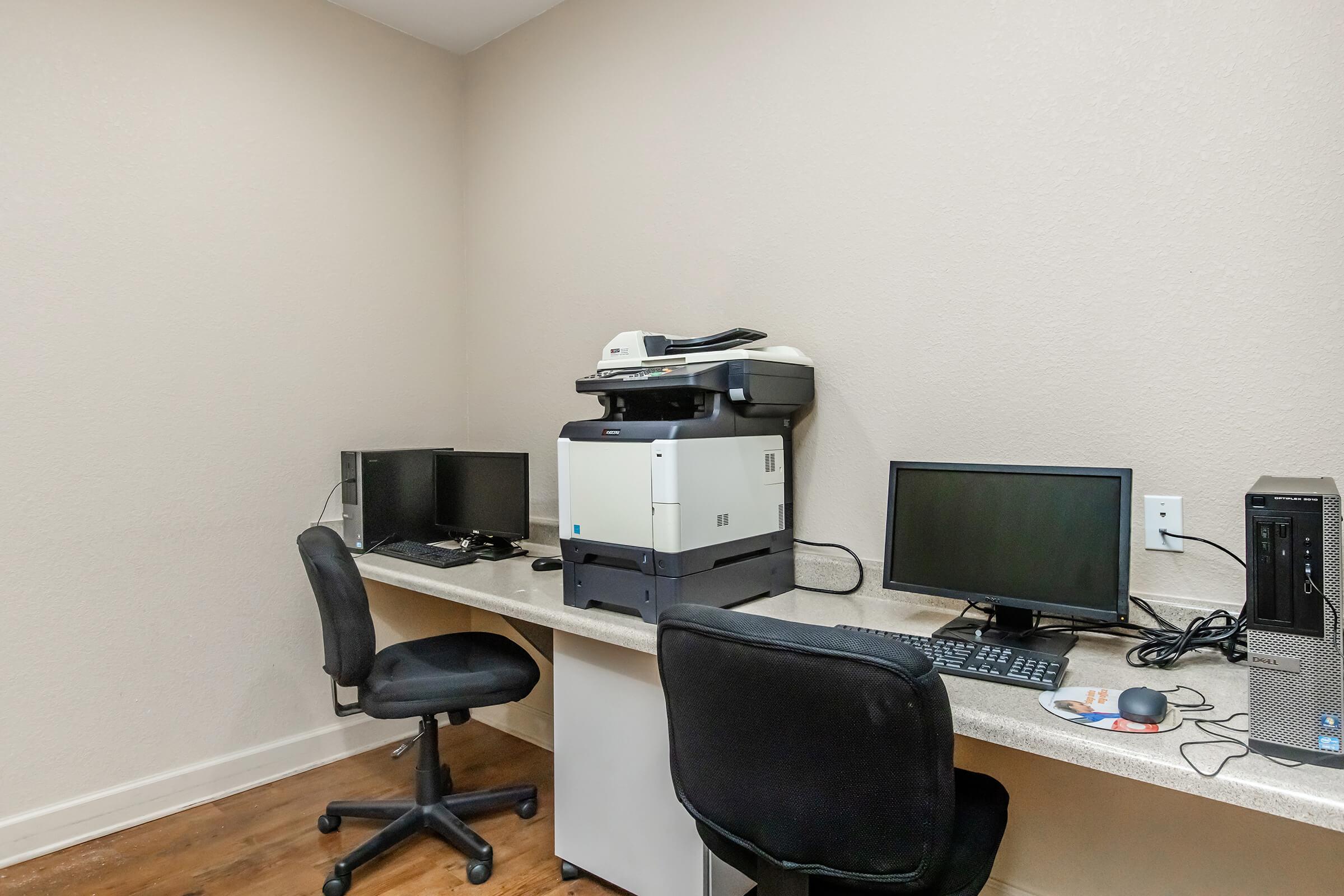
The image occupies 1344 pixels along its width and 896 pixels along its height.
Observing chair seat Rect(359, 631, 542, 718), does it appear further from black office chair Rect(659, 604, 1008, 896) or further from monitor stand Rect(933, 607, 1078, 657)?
monitor stand Rect(933, 607, 1078, 657)

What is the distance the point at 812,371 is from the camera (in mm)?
2082

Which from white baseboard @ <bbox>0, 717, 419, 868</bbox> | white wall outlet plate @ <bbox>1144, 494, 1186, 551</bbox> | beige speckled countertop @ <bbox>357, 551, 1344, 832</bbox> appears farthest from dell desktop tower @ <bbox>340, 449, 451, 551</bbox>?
white wall outlet plate @ <bbox>1144, 494, 1186, 551</bbox>

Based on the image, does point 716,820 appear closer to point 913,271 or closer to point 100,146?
point 913,271

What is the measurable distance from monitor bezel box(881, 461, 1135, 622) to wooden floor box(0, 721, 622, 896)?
1.13m

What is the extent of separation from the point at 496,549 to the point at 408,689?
2.30ft

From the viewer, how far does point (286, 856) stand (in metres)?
2.13

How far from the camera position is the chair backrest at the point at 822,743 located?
1.02 meters

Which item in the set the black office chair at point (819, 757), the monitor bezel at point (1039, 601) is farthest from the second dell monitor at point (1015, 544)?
the black office chair at point (819, 757)

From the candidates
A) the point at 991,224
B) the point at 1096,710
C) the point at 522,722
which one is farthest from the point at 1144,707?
the point at 522,722

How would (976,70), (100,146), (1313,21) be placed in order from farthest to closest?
(100,146)
(976,70)
(1313,21)

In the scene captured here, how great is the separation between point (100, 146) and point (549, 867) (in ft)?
8.05

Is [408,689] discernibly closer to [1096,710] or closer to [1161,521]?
[1096,710]

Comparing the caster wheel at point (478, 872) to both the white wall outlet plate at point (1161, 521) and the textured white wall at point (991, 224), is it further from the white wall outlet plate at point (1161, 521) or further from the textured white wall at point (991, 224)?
the white wall outlet plate at point (1161, 521)

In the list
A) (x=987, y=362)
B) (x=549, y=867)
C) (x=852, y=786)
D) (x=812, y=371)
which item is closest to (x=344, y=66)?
(x=812, y=371)
